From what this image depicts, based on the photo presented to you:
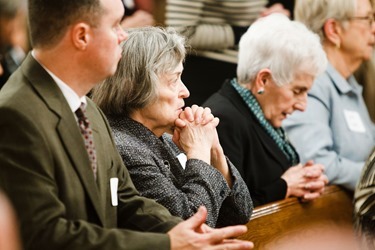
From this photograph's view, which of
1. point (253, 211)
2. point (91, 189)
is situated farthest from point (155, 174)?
point (253, 211)

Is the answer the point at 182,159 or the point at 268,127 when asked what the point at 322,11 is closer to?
the point at 268,127

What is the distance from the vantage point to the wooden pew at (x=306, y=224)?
3.28 meters

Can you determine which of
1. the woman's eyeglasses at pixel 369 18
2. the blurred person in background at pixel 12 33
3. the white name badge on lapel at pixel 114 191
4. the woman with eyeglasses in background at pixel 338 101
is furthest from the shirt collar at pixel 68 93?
the woman's eyeglasses at pixel 369 18

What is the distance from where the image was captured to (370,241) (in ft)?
9.69

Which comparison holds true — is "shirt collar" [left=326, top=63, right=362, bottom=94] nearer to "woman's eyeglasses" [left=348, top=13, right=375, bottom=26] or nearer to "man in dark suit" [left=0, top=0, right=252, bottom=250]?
"woman's eyeglasses" [left=348, top=13, right=375, bottom=26]

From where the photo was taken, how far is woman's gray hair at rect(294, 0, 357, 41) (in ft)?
14.5

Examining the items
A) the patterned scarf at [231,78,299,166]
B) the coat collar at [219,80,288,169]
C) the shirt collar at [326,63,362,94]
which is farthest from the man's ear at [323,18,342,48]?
the coat collar at [219,80,288,169]

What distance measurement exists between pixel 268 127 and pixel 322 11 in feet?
3.40

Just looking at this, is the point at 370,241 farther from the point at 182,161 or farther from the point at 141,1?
the point at 141,1

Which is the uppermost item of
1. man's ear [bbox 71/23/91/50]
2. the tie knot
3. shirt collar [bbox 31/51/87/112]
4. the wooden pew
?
man's ear [bbox 71/23/91/50]

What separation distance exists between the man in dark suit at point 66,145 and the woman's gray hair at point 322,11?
2.40 m

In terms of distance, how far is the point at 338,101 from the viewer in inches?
169

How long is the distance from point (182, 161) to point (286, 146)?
97 centimetres

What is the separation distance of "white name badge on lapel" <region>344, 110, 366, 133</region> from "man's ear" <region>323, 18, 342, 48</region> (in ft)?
1.27
